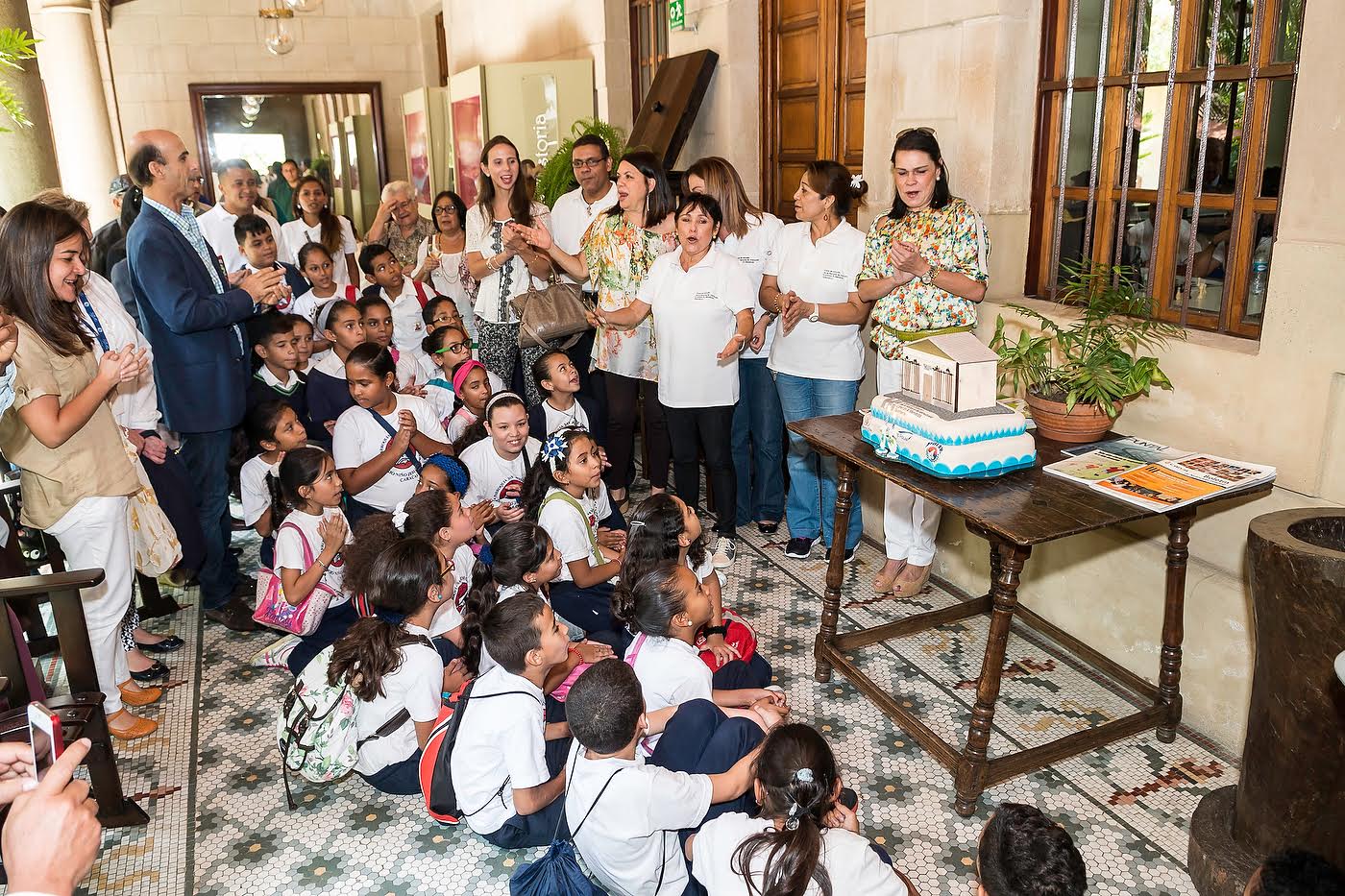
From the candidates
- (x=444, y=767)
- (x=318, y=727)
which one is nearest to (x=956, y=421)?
(x=444, y=767)

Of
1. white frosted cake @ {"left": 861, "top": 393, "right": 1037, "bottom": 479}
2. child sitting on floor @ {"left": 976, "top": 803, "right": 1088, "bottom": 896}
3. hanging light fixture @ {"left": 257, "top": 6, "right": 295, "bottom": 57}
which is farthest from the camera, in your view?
hanging light fixture @ {"left": 257, "top": 6, "right": 295, "bottom": 57}

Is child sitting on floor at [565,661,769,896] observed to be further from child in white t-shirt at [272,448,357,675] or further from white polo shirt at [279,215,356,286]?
white polo shirt at [279,215,356,286]

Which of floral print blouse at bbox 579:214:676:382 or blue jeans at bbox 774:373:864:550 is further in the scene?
floral print blouse at bbox 579:214:676:382

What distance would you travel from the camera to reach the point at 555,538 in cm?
355

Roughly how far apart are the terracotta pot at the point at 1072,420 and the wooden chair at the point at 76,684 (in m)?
2.80

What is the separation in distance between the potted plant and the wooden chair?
284 cm

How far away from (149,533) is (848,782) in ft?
8.41

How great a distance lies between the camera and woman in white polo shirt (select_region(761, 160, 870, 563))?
392cm

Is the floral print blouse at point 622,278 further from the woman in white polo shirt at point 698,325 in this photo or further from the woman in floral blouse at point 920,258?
the woman in floral blouse at point 920,258

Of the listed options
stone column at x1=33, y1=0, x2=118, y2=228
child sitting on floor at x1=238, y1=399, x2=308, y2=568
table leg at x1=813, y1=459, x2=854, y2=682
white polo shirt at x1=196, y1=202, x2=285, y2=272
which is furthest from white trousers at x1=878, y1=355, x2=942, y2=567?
stone column at x1=33, y1=0, x2=118, y2=228

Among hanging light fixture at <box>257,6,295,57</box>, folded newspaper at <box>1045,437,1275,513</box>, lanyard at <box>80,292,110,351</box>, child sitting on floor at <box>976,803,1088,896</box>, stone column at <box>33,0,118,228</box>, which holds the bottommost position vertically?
child sitting on floor at <box>976,803,1088,896</box>

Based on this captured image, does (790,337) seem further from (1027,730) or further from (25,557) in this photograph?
(25,557)

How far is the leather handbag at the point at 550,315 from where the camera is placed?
184 inches

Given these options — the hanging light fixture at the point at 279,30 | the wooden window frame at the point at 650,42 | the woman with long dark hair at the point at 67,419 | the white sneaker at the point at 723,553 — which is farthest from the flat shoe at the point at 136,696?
the hanging light fixture at the point at 279,30
